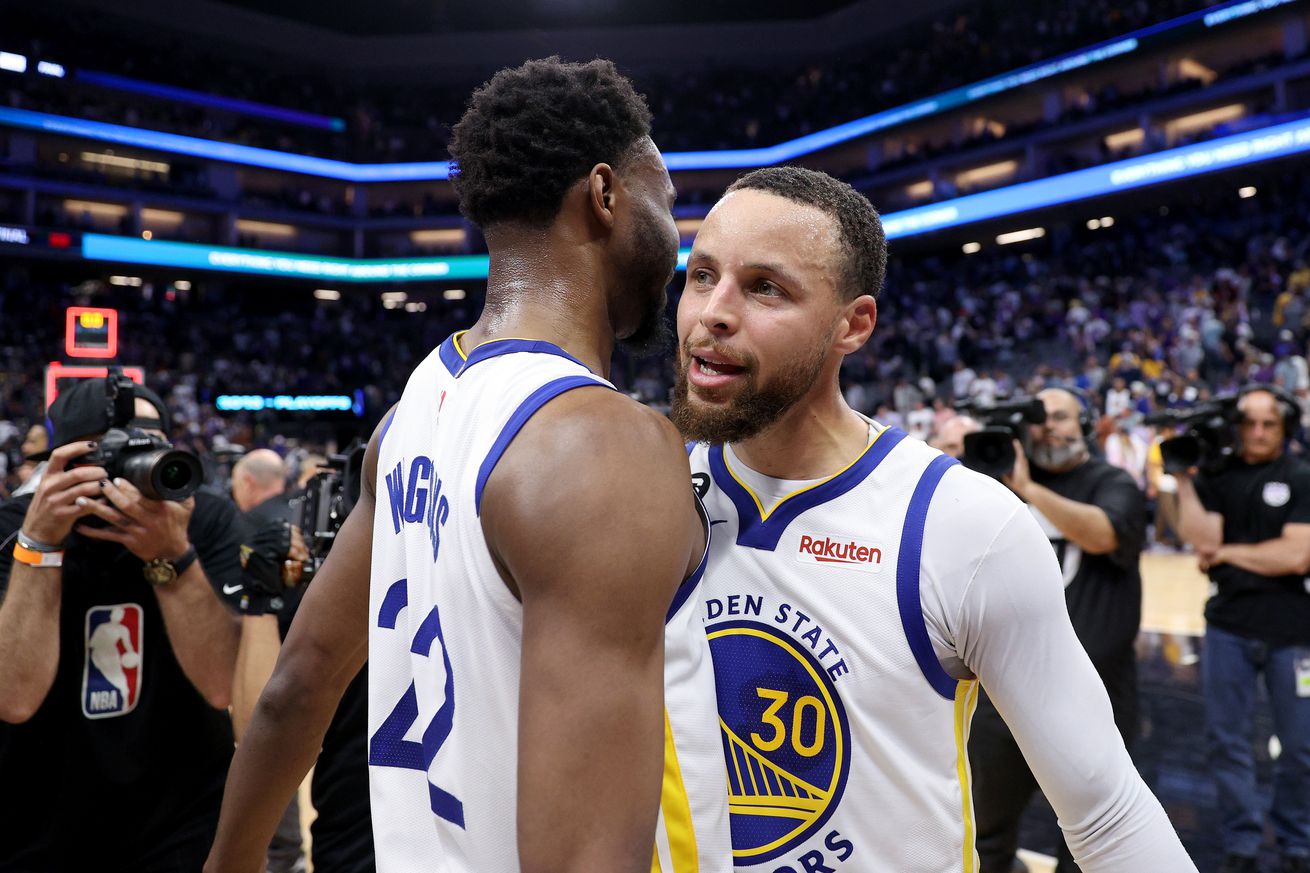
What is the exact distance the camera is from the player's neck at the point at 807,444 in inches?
68.6

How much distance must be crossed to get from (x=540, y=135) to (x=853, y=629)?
862mm

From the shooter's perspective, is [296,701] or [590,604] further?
[296,701]

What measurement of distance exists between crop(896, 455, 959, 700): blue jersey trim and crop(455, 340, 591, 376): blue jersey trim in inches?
23.4

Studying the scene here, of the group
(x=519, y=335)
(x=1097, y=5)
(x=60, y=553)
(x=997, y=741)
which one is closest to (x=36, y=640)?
(x=60, y=553)

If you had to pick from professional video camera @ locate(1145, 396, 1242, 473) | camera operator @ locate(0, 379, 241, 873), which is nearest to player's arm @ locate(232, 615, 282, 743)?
camera operator @ locate(0, 379, 241, 873)

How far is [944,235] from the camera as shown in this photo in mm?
25609

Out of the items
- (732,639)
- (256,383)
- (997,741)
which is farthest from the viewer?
(256,383)

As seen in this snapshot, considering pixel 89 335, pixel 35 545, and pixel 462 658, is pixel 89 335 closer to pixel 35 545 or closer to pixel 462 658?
pixel 35 545

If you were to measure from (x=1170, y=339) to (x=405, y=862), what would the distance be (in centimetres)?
1815

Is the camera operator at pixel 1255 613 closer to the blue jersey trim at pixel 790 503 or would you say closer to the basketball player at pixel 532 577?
the blue jersey trim at pixel 790 503

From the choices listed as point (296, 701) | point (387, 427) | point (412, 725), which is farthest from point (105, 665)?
point (412, 725)

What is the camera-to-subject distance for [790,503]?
170cm

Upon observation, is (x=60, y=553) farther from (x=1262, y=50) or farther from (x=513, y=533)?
(x=1262, y=50)

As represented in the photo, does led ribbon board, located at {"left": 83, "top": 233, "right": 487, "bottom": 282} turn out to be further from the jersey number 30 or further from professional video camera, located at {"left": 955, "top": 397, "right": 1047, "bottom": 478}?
the jersey number 30
